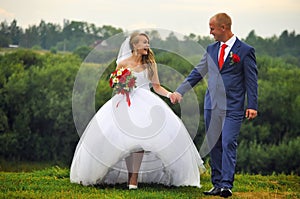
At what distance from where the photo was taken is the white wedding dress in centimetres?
696

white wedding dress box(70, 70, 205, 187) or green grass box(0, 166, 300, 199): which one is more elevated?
white wedding dress box(70, 70, 205, 187)

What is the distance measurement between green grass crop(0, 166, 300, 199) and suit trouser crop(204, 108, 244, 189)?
13.3 inches

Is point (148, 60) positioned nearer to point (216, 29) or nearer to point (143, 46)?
point (143, 46)

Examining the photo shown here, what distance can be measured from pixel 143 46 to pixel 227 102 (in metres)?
1.42

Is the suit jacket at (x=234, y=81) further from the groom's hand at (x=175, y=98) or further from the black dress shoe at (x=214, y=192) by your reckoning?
the black dress shoe at (x=214, y=192)

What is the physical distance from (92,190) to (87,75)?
2.17 meters

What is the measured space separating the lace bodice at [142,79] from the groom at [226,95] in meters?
0.91

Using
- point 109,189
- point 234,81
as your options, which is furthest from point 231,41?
point 109,189

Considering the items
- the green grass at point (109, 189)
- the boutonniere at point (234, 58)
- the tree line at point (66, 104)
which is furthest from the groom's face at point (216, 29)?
the tree line at point (66, 104)

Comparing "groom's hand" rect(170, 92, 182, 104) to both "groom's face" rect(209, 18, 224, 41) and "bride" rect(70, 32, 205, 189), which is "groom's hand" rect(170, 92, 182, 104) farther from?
"groom's face" rect(209, 18, 224, 41)

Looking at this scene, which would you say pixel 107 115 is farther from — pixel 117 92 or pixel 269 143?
pixel 269 143

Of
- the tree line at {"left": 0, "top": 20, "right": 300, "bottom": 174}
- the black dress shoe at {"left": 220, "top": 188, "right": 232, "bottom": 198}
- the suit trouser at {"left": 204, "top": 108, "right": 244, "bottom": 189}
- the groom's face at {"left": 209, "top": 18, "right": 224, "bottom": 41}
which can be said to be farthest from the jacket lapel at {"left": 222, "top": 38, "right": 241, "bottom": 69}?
the tree line at {"left": 0, "top": 20, "right": 300, "bottom": 174}

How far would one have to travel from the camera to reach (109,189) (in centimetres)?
714

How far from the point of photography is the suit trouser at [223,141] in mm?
6758
